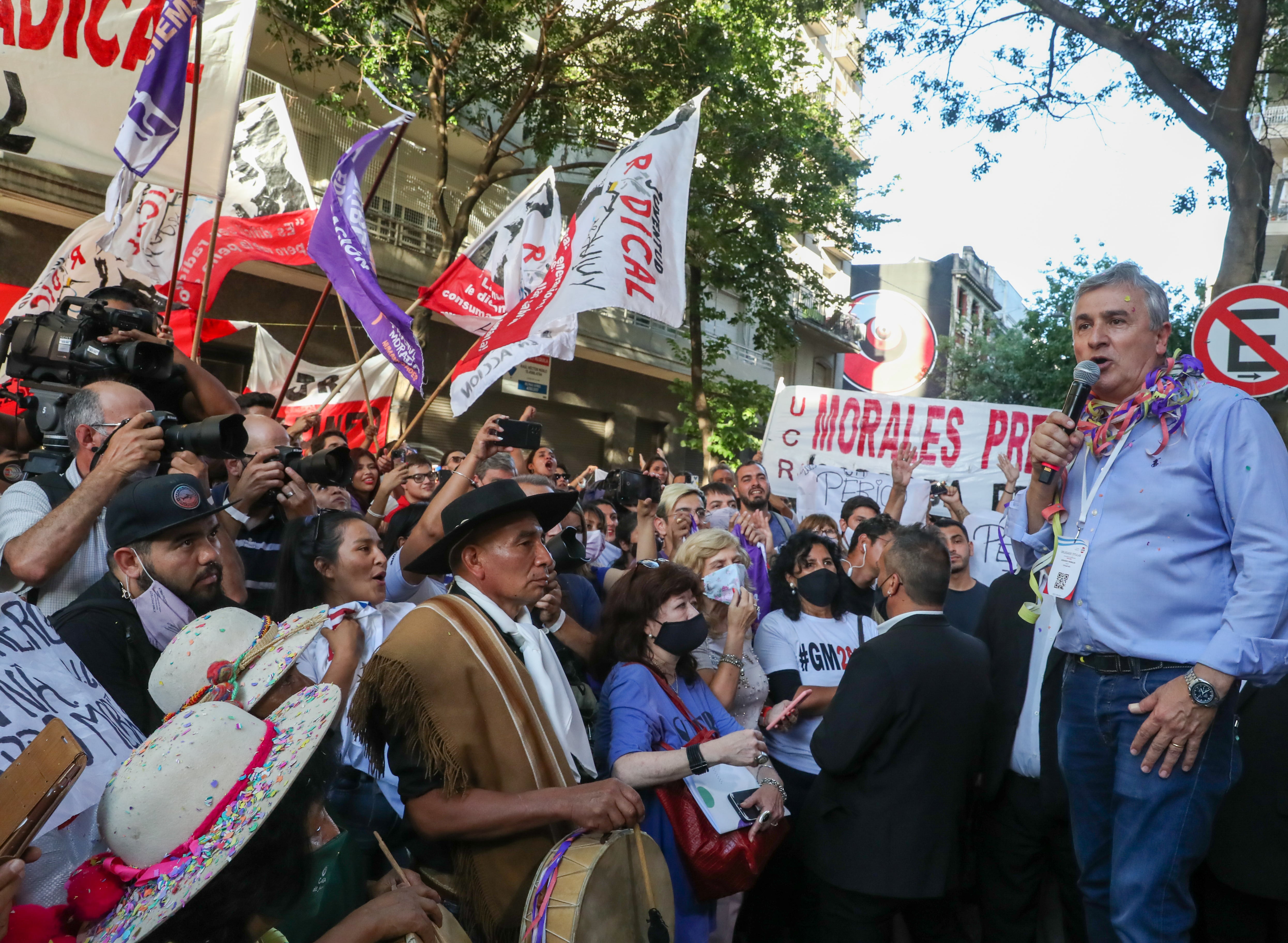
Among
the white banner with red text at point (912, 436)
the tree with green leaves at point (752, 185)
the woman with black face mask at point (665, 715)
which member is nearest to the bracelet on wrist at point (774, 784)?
the woman with black face mask at point (665, 715)

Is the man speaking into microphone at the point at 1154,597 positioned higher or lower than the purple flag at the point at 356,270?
lower

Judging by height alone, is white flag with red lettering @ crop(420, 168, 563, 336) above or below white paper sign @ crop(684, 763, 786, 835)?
above

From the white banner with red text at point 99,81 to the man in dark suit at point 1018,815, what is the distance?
494 cm

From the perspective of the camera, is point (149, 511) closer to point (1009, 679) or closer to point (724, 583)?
point (724, 583)

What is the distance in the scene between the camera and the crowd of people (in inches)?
76.3

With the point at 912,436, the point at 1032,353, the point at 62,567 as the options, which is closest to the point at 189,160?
the point at 62,567

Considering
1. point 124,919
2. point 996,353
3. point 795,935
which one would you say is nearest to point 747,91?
point 795,935

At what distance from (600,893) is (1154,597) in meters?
1.53

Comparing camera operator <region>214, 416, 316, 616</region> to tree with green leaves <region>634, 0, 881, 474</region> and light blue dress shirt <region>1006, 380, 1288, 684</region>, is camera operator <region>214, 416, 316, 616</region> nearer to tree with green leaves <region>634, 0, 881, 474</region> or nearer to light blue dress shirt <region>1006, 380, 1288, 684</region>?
light blue dress shirt <region>1006, 380, 1288, 684</region>

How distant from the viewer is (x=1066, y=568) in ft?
8.52

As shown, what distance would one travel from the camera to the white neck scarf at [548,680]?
286 cm

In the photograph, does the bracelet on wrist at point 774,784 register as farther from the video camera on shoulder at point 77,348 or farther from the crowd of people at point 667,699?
the video camera on shoulder at point 77,348

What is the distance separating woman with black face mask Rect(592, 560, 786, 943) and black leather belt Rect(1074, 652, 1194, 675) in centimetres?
112

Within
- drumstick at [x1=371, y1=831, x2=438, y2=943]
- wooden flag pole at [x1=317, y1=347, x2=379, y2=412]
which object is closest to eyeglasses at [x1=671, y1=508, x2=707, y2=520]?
wooden flag pole at [x1=317, y1=347, x2=379, y2=412]
